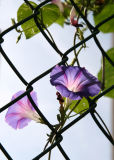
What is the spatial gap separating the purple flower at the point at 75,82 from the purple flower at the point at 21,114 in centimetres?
9

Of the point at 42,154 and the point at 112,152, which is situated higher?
the point at 42,154

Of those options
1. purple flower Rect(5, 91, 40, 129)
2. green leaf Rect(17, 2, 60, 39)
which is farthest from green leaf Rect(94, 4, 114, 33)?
purple flower Rect(5, 91, 40, 129)

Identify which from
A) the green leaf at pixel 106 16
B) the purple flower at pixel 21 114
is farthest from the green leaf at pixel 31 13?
the green leaf at pixel 106 16

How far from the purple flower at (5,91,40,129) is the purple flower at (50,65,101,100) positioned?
0.30ft

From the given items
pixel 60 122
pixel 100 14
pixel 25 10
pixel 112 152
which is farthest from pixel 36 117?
pixel 112 152

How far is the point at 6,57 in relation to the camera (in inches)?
22.5

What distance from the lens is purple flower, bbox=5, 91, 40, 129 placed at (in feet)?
2.32

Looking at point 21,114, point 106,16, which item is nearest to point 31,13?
point 21,114

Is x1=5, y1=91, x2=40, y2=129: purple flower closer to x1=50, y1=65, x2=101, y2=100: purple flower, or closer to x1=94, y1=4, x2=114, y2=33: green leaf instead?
x1=50, y1=65, x2=101, y2=100: purple flower

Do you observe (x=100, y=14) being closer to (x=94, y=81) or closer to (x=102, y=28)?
(x=102, y=28)

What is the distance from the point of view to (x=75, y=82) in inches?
25.6

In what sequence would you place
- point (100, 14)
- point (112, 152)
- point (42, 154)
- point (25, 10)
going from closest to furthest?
point (42, 154)
point (25, 10)
point (100, 14)
point (112, 152)

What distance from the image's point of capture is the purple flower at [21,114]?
2.32 ft

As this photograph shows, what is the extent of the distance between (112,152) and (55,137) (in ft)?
10.4
